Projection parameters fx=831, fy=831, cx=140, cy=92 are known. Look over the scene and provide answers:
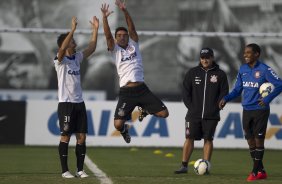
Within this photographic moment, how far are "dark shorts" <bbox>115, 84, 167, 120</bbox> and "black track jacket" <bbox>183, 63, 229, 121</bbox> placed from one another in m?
0.58

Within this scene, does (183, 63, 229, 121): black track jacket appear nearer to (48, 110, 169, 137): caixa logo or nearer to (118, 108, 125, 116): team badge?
(118, 108, 125, 116): team badge

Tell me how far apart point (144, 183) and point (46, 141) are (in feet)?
29.2

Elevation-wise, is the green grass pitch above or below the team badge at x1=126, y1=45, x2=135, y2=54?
below

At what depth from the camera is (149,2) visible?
39875 mm

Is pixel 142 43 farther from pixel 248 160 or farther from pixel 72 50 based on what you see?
pixel 72 50

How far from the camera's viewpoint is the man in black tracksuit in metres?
13.6

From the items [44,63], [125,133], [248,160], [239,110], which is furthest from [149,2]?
[125,133]

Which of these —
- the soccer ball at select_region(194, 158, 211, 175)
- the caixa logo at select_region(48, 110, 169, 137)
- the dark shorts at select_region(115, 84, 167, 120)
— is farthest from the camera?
the caixa logo at select_region(48, 110, 169, 137)

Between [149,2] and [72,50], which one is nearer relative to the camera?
[72,50]

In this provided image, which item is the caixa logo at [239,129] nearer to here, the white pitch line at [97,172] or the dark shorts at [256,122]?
the white pitch line at [97,172]

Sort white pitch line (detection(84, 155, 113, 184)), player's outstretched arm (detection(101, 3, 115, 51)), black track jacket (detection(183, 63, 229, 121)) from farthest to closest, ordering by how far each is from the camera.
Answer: black track jacket (detection(183, 63, 229, 121))
player's outstretched arm (detection(101, 3, 115, 51))
white pitch line (detection(84, 155, 113, 184))

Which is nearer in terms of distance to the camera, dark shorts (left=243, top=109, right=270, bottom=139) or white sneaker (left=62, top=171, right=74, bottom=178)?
white sneaker (left=62, top=171, right=74, bottom=178)

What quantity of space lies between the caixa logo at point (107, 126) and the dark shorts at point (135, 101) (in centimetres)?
678

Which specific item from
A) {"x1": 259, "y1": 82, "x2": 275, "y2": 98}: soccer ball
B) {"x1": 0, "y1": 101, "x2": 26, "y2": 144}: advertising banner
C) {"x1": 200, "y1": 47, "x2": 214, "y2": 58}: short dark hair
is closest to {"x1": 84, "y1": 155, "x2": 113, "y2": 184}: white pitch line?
{"x1": 200, "y1": 47, "x2": 214, "y2": 58}: short dark hair
